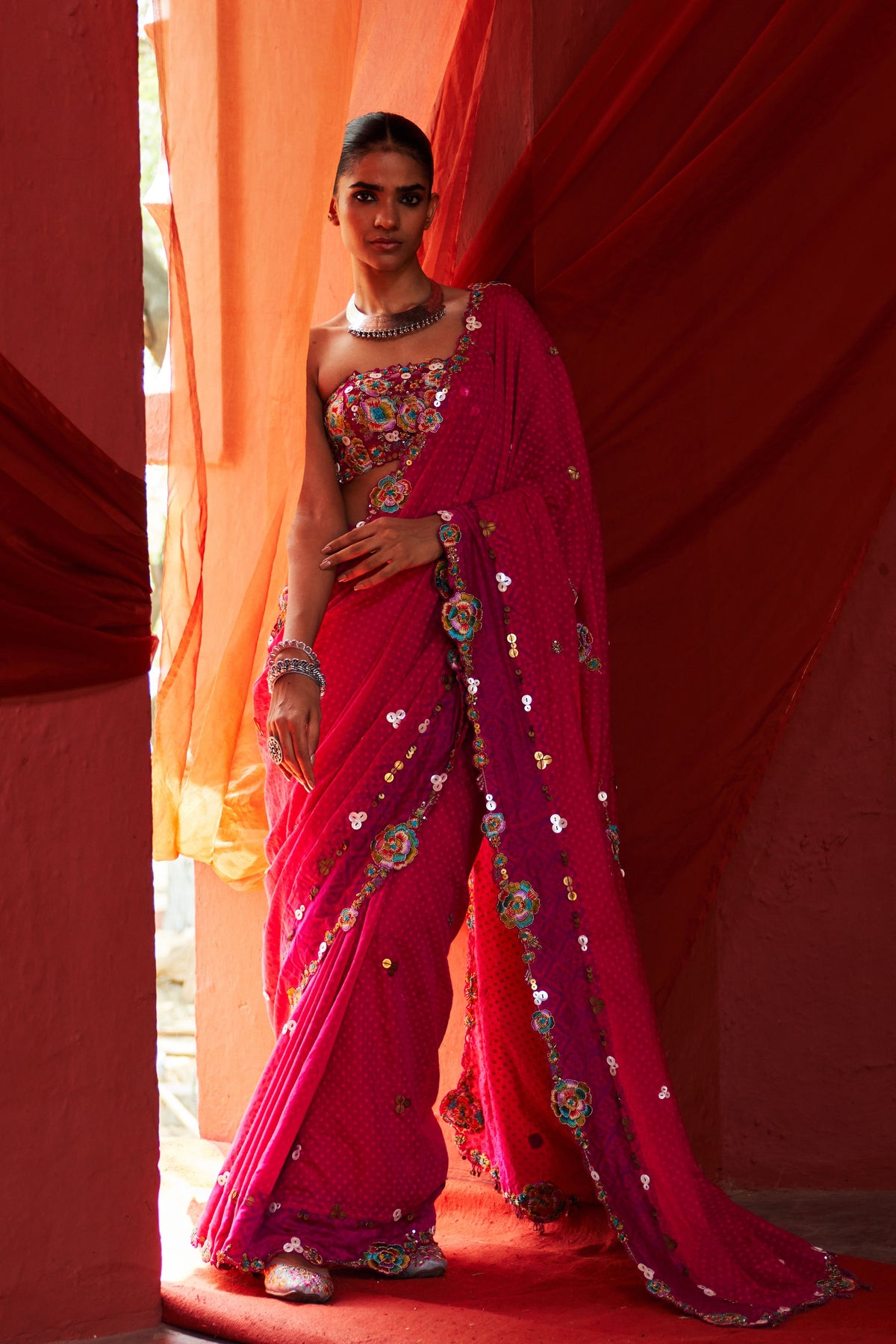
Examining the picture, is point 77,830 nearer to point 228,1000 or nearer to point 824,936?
point 228,1000

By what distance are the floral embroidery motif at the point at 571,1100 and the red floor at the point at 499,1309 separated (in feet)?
0.86

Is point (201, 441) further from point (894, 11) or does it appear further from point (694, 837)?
point (894, 11)

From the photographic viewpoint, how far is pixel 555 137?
9.62ft

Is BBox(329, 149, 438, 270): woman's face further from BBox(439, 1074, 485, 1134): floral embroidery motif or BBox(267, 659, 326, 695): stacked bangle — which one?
BBox(439, 1074, 485, 1134): floral embroidery motif

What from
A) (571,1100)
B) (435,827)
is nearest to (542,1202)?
(571,1100)

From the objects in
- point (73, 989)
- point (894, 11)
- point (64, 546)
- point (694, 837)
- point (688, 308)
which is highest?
Result: point (894, 11)

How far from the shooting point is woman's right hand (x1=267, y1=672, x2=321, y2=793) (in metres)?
2.52

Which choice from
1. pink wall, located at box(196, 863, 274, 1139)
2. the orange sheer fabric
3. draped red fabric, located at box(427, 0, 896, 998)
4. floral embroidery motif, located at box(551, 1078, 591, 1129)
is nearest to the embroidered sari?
floral embroidery motif, located at box(551, 1078, 591, 1129)

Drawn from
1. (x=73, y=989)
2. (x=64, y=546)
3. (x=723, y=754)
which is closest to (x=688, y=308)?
(x=723, y=754)

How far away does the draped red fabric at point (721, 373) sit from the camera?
296 centimetres

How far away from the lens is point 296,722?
2.52 meters

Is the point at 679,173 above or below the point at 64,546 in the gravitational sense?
above

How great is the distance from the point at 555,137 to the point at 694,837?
1.28m

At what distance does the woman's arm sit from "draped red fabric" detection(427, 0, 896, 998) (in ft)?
1.71
